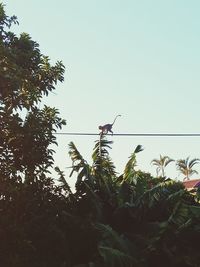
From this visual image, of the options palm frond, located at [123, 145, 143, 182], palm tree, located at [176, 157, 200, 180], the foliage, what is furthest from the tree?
palm tree, located at [176, 157, 200, 180]

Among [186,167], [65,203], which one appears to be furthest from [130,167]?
[186,167]

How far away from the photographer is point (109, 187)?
13992 millimetres

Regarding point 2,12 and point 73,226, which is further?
point 73,226

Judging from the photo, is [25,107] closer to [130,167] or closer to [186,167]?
[130,167]

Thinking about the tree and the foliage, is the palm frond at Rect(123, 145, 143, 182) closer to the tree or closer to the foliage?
the foliage

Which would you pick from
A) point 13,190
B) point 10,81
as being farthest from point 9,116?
point 13,190

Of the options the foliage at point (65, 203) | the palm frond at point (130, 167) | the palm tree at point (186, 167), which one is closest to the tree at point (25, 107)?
the foliage at point (65, 203)

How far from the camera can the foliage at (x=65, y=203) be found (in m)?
9.53

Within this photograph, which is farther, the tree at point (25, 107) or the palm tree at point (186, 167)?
the palm tree at point (186, 167)

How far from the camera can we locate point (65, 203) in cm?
1241

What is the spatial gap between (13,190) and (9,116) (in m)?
1.72

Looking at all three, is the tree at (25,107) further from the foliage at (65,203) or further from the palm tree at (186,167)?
the palm tree at (186,167)

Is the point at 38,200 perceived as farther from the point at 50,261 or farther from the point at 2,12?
the point at 2,12

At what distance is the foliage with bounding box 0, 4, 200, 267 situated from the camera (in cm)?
953
